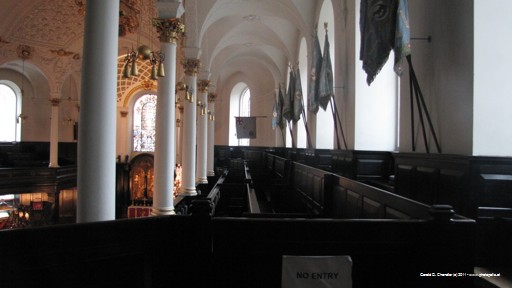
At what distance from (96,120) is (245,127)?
21.8 m

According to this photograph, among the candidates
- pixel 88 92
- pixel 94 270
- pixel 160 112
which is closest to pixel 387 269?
pixel 94 270

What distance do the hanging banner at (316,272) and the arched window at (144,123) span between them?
936 inches

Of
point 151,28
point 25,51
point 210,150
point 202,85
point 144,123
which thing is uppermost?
point 151,28

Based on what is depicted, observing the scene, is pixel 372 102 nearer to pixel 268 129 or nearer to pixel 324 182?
pixel 324 182

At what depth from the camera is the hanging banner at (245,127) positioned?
25469 mm

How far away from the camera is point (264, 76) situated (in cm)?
2659

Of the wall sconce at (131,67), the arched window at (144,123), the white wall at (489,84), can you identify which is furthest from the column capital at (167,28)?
the arched window at (144,123)

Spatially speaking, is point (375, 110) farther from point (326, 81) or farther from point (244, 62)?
point (244, 62)

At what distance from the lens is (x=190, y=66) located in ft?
37.8

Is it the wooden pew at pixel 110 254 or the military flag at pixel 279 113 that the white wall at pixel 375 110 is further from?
the military flag at pixel 279 113

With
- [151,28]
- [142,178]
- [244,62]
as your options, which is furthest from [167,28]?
[244,62]

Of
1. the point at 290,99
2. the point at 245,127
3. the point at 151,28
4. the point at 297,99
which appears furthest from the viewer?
the point at 245,127

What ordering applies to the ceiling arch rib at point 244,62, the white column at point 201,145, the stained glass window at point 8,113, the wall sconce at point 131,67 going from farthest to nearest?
the stained glass window at point 8,113, the ceiling arch rib at point 244,62, the white column at point 201,145, the wall sconce at point 131,67

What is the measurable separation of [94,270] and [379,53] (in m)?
5.68
